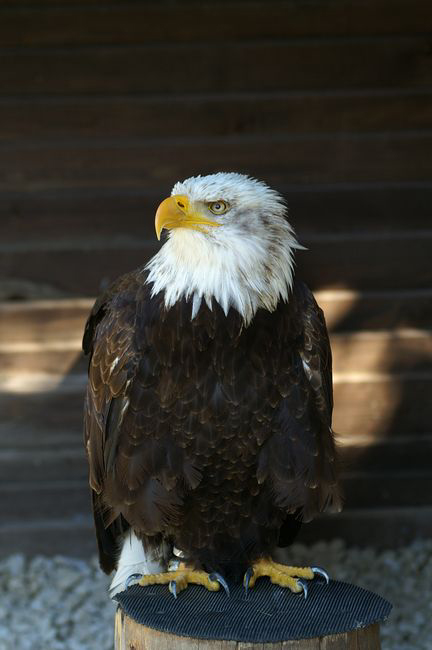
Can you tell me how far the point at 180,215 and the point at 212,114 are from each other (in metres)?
1.53

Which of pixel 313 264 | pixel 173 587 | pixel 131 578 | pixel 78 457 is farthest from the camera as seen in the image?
pixel 78 457

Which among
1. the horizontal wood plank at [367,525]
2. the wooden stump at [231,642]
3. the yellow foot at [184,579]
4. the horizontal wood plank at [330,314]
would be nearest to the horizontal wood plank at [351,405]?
the horizontal wood plank at [330,314]

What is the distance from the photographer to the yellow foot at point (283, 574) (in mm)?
2941

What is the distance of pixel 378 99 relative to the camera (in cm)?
411

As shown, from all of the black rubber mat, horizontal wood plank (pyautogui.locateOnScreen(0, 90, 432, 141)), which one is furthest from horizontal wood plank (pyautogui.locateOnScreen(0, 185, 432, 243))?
the black rubber mat

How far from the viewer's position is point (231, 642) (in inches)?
97.7

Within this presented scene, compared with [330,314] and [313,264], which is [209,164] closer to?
[313,264]

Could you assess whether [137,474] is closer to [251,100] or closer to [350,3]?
[251,100]

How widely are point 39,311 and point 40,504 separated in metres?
0.90

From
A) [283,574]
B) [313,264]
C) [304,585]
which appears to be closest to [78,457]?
[313,264]

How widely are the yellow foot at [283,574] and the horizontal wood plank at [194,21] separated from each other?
2.16m

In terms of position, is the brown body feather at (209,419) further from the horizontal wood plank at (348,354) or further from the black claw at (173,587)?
the horizontal wood plank at (348,354)

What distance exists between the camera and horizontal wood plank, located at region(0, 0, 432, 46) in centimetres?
396

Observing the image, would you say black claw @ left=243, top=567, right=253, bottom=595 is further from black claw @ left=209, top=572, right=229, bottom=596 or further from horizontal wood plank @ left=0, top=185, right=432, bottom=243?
horizontal wood plank @ left=0, top=185, right=432, bottom=243
